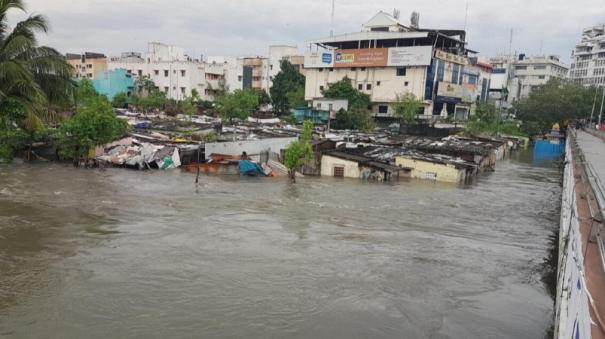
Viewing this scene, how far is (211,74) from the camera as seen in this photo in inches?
2766

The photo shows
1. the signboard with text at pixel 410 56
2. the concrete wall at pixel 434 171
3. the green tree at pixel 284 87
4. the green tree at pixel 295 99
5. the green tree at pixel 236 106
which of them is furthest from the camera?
the green tree at pixel 284 87

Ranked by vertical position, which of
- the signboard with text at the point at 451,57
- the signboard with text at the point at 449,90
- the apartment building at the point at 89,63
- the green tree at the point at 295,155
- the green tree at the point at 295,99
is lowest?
the green tree at the point at 295,155

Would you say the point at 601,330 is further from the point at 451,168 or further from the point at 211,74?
the point at 211,74

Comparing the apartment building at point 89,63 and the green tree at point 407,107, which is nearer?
the green tree at point 407,107

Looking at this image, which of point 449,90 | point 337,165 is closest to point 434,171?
point 337,165

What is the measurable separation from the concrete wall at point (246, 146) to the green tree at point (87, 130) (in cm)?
532

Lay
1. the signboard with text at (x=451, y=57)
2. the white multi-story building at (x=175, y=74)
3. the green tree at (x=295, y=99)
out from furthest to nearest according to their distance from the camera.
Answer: the white multi-story building at (x=175, y=74) < the green tree at (x=295, y=99) < the signboard with text at (x=451, y=57)

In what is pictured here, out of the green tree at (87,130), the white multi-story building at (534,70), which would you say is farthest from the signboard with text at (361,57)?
the white multi-story building at (534,70)

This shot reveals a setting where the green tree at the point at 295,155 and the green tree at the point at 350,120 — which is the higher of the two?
the green tree at the point at 350,120

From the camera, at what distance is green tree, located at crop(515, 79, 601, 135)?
57.4 m

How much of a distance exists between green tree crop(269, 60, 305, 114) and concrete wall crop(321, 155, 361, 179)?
36.2 metres

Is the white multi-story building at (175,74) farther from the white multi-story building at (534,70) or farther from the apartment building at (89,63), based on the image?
the white multi-story building at (534,70)

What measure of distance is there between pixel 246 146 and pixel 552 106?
4528 centimetres

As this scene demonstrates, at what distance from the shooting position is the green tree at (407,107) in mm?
51078
